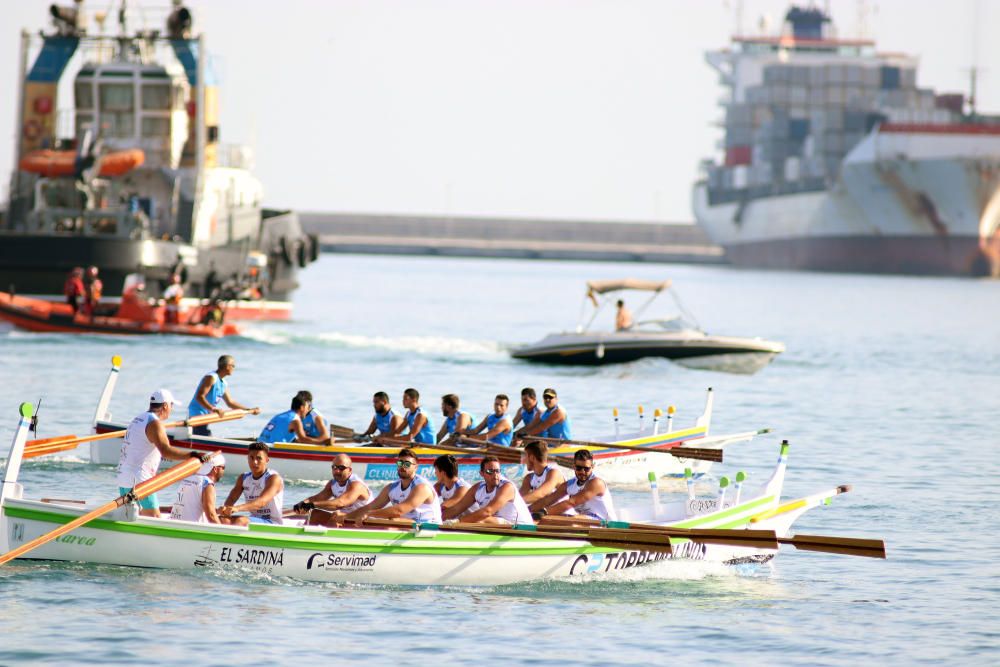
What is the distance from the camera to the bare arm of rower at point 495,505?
56.7 ft

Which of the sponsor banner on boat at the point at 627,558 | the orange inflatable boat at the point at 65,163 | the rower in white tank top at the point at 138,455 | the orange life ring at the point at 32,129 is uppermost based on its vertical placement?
the orange life ring at the point at 32,129

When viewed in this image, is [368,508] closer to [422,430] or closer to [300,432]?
[300,432]

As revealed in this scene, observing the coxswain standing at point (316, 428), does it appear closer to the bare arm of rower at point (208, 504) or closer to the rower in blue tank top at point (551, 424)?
the rower in blue tank top at point (551, 424)

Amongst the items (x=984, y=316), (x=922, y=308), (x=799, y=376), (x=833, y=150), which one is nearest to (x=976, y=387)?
(x=799, y=376)

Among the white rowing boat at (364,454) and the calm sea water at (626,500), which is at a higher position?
the white rowing boat at (364,454)

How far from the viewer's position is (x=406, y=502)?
672 inches

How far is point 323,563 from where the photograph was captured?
16.8 metres

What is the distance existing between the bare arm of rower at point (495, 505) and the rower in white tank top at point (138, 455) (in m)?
3.49

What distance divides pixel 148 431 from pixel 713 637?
6.36 metres

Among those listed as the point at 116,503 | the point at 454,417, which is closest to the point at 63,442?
the point at 116,503

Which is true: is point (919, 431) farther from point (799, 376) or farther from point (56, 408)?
point (56, 408)

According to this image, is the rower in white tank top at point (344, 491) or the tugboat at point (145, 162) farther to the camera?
the tugboat at point (145, 162)

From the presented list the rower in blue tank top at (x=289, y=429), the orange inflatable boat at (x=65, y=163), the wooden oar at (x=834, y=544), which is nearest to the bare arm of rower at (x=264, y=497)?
the wooden oar at (x=834, y=544)

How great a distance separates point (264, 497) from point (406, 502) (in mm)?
1526
